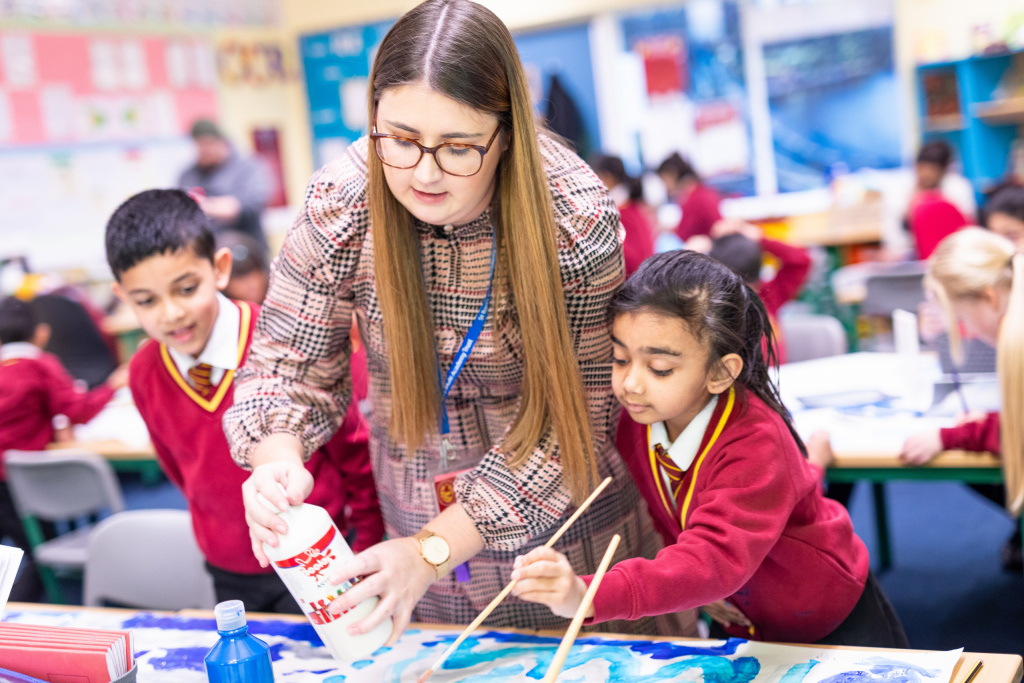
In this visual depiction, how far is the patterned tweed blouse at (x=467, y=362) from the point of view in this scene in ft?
4.22

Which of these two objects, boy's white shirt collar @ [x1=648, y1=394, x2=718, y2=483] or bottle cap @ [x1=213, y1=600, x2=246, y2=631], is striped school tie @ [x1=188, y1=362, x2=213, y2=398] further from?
boy's white shirt collar @ [x1=648, y1=394, x2=718, y2=483]

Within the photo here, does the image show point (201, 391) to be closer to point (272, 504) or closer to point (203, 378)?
point (203, 378)

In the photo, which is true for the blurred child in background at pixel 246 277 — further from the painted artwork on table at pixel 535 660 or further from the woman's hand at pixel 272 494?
the woman's hand at pixel 272 494

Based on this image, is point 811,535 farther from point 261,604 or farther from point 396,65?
point 261,604

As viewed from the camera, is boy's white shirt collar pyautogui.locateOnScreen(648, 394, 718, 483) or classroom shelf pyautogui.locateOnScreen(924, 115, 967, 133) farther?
classroom shelf pyautogui.locateOnScreen(924, 115, 967, 133)

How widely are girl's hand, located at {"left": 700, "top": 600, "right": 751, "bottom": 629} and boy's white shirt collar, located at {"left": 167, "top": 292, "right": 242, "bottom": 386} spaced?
0.98m

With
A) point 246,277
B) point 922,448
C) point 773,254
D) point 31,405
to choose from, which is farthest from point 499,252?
point 773,254

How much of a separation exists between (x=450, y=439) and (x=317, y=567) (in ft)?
1.32

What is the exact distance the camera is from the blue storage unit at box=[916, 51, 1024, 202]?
664cm

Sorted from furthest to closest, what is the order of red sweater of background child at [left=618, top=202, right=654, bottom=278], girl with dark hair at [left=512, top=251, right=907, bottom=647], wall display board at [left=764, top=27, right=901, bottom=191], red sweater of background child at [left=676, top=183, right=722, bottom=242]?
1. wall display board at [left=764, top=27, right=901, bottom=191]
2. red sweater of background child at [left=676, top=183, right=722, bottom=242]
3. red sweater of background child at [left=618, top=202, right=654, bottom=278]
4. girl with dark hair at [left=512, top=251, right=907, bottom=647]

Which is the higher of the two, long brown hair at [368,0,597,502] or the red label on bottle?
long brown hair at [368,0,597,502]

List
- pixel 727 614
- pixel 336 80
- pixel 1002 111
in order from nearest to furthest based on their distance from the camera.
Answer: pixel 727 614
pixel 1002 111
pixel 336 80

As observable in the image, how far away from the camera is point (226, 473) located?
1.75 m

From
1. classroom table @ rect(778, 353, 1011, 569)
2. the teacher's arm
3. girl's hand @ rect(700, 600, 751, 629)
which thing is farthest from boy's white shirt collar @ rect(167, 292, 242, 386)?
classroom table @ rect(778, 353, 1011, 569)
